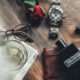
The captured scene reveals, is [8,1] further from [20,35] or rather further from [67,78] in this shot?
[67,78]

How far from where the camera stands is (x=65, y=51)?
131 cm

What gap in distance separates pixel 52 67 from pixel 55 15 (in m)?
0.19

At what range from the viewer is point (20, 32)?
4.51ft

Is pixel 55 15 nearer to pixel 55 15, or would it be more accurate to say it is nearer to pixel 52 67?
pixel 55 15

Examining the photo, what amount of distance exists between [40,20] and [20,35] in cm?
9

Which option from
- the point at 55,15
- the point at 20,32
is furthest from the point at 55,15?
the point at 20,32

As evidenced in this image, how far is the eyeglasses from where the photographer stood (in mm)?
1352

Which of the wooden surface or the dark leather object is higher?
the wooden surface

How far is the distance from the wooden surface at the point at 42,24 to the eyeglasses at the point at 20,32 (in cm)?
2

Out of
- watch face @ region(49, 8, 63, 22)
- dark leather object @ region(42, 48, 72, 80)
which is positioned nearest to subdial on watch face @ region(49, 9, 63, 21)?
watch face @ region(49, 8, 63, 22)

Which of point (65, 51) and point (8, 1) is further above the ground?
point (8, 1)

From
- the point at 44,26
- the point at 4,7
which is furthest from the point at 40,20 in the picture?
the point at 4,7

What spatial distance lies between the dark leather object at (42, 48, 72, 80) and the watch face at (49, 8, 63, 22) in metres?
0.11

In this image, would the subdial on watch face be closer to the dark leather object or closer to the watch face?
the watch face
